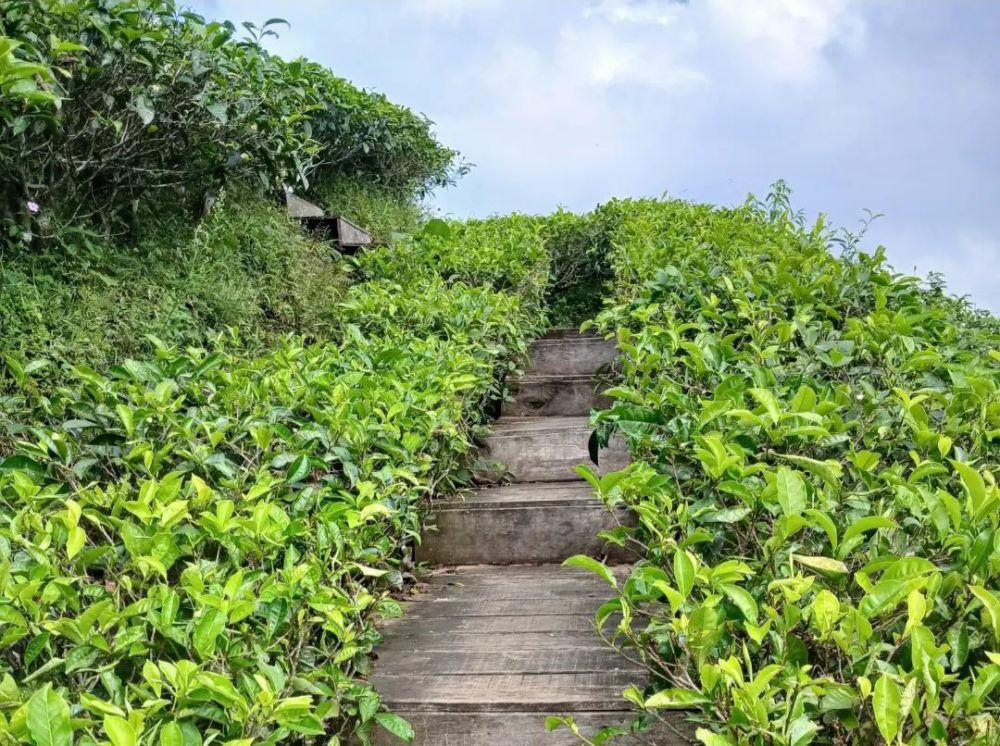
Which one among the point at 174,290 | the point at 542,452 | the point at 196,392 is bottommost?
the point at 542,452

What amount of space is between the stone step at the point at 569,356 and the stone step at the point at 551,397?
0.51 m

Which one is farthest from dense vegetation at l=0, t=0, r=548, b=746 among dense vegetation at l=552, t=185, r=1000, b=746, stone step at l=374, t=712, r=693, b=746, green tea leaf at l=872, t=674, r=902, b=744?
green tea leaf at l=872, t=674, r=902, b=744

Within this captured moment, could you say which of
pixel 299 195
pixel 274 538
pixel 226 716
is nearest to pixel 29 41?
pixel 274 538

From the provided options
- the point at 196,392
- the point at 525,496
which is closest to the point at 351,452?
the point at 196,392

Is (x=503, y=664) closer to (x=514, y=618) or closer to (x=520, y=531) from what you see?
(x=514, y=618)

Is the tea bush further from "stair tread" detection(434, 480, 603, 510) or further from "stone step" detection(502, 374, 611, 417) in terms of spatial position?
"stone step" detection(502, 374, 611, 417)

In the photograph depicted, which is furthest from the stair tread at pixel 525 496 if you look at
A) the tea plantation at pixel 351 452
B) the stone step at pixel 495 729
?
the stone step at pixel 495 729

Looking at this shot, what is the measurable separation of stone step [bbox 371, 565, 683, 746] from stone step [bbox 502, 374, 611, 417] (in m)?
1.59

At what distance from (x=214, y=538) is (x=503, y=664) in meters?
0.83

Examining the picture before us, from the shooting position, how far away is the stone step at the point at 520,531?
3064 mm

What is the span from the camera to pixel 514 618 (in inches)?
98.7

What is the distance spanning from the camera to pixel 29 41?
312cm

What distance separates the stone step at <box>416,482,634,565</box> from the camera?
3064 millimetres

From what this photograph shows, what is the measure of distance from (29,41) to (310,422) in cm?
194
